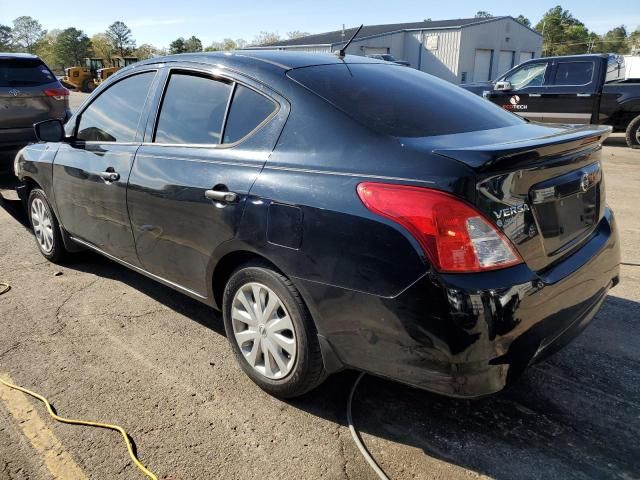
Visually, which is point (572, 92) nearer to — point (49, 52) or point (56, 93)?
point (56, 93)

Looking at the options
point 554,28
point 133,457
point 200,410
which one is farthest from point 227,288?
point 554,28

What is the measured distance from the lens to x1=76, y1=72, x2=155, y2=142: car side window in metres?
3.52

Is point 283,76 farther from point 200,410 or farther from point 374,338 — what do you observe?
point 200,410

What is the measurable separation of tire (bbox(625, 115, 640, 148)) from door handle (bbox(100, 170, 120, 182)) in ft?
36.9

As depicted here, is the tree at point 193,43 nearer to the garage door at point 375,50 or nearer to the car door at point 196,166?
the garage door at point 375,50

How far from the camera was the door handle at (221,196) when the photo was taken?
2.64m

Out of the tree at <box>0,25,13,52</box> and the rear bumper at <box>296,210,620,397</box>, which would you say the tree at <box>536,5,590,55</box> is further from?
the tree at <box>0,25,13,52</box>

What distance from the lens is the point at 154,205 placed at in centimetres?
317

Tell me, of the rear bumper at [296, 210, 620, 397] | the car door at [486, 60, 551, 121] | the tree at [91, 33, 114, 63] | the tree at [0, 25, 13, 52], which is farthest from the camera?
the tree at [0, 25, 13, 52]

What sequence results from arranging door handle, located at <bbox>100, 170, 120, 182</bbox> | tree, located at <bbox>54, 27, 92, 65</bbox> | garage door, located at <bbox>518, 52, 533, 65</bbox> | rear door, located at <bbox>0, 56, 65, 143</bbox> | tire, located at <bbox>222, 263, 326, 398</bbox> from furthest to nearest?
tree, located at <bbox>54, 27, 92, 65</bbox>, garage door, located at <bbox>518, 52, 533, 65</bbox>, rear door, located at <bbox>0, 56, 65, 143</bbox>, door handle, located at <bbox>100, 170, 120, 182</bbox>, tire, located at <bbox>222, 263, 326, 398</bbox>

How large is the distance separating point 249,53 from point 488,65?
41434 millimetres

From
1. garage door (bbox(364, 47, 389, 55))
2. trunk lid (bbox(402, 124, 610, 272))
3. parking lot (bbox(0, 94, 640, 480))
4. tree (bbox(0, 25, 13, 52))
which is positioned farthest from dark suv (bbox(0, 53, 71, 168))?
tree (bbox(0, 25, 13, 52))

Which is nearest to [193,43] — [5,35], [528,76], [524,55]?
[5,35]

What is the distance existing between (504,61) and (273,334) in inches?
1741
